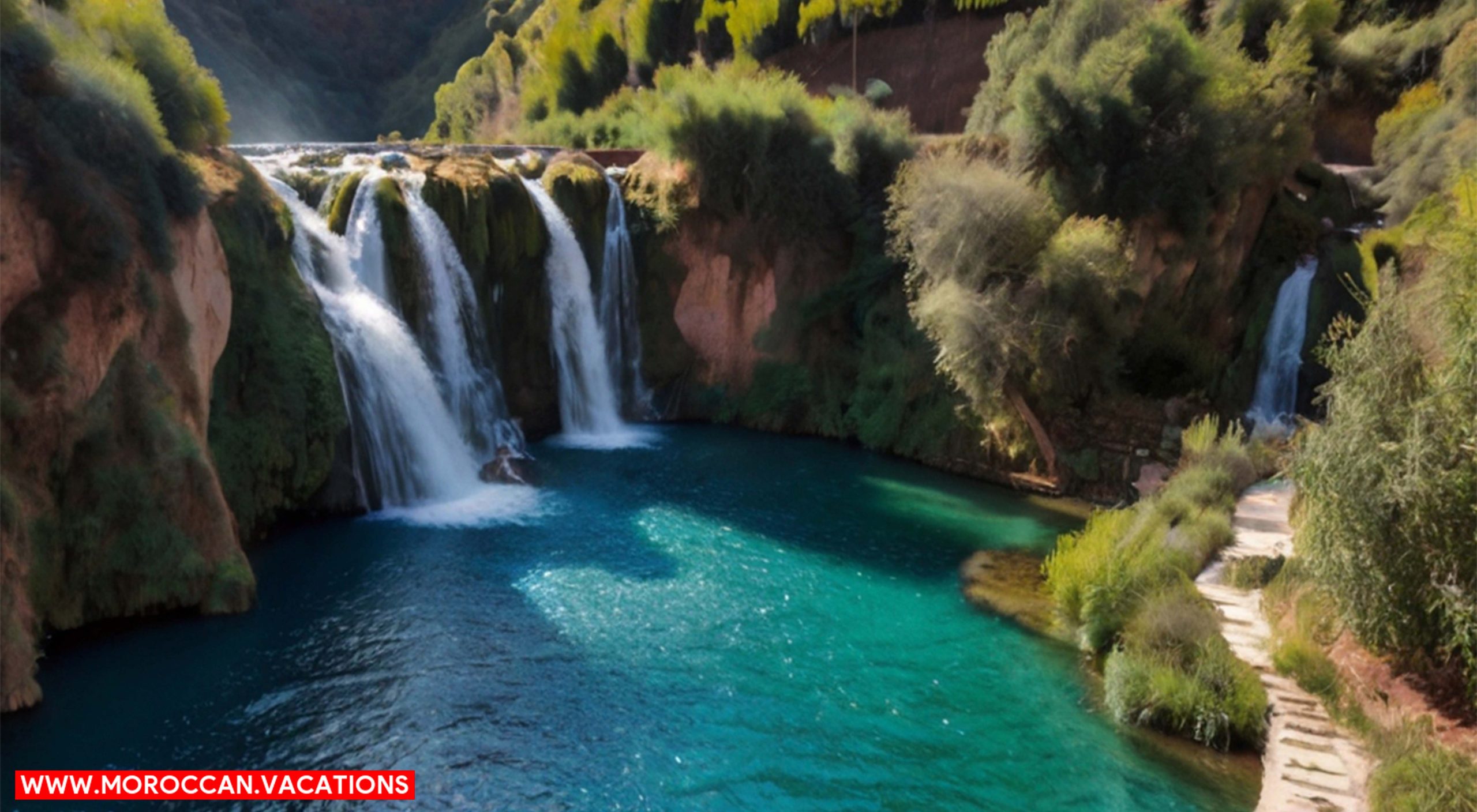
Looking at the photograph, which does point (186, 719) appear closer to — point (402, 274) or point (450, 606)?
point (450, 606)

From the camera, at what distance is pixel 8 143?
1043 centimetres

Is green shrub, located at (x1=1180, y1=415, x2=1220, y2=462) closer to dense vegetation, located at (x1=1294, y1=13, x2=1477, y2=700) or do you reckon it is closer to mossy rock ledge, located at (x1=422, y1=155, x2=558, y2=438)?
dense vegetation, located at (x1=1294, y1=13, x2=1477, y2=700)

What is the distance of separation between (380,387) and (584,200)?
8758 millimetres

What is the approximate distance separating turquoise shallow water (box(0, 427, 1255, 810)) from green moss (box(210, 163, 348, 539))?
1.03 meters

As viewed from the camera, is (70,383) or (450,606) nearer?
(70,383)

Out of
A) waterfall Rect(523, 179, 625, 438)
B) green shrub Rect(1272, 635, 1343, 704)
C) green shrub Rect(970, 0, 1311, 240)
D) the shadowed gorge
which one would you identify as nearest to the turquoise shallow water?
the shadowed gorge

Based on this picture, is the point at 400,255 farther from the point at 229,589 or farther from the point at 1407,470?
the point at 1407,470

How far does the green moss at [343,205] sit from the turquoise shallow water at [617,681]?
20.0 ft

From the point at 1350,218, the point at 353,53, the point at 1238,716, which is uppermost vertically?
the point at 353,53

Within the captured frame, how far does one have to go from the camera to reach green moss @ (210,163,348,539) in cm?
1468

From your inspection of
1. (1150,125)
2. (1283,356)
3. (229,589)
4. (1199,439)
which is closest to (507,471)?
(229,589)

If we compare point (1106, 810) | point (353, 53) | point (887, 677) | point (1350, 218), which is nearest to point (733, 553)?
point (887, 677)

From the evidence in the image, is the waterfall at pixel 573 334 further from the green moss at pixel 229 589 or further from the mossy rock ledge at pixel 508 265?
the green moss at pixel 229 589

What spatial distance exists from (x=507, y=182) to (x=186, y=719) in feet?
47.7
